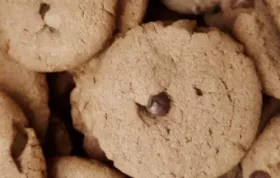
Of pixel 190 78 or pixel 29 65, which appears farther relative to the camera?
pixel 29 65

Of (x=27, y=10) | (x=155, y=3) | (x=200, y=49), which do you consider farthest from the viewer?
(x=155, y=3)

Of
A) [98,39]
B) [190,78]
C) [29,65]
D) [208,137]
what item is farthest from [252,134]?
[29,65]

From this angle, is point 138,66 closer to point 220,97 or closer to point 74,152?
point 220,97

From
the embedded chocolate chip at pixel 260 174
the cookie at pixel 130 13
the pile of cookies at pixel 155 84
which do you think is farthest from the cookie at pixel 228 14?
the embedded chocolate chip at pixel 260 174

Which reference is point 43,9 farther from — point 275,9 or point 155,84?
point 275,9

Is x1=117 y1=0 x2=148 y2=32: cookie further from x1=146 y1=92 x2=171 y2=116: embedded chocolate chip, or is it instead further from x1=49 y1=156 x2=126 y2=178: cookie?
x1=49 y1=156 x2=126 y2=178: cookie

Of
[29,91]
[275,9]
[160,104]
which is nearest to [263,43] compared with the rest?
[275,9]

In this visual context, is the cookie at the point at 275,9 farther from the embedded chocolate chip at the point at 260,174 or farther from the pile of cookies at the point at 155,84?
the embedded chocolate chip at the point at 260,174

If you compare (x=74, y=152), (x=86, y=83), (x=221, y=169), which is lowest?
(x=74, y=152)
